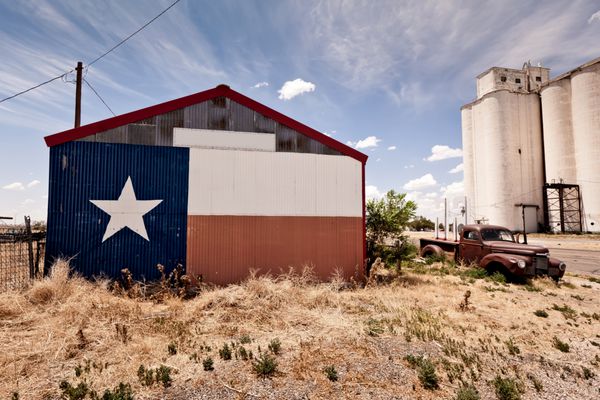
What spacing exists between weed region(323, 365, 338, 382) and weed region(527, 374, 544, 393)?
297cm

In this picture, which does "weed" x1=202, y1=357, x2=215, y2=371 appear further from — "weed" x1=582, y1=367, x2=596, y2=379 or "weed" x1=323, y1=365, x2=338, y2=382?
"weed" x1=582, y1=367, x2=596, y2=379

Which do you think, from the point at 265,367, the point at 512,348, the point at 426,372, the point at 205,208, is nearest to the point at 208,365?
the point at 265,367

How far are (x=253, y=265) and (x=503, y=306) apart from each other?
756cm

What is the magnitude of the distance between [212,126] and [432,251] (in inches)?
485

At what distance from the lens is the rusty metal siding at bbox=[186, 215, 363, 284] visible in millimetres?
10344

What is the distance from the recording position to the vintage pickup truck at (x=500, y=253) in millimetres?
11445

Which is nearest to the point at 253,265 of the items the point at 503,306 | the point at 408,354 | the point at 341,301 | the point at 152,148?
the point at 341,301

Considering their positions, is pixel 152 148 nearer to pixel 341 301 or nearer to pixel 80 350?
pixel 80 350

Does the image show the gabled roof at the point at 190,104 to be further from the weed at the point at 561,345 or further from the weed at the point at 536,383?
the weed at the point at 536,383

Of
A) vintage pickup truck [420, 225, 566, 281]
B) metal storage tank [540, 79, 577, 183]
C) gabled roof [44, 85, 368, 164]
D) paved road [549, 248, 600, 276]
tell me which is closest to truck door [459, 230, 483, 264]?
vintage pickup truck [420, 225, 566, 281]

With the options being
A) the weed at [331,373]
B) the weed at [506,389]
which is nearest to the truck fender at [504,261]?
the weed at [506,389]

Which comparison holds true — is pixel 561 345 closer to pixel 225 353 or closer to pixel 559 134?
pixel 225 353

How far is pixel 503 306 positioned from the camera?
8867mm

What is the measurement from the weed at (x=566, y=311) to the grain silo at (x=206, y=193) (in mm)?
5678
